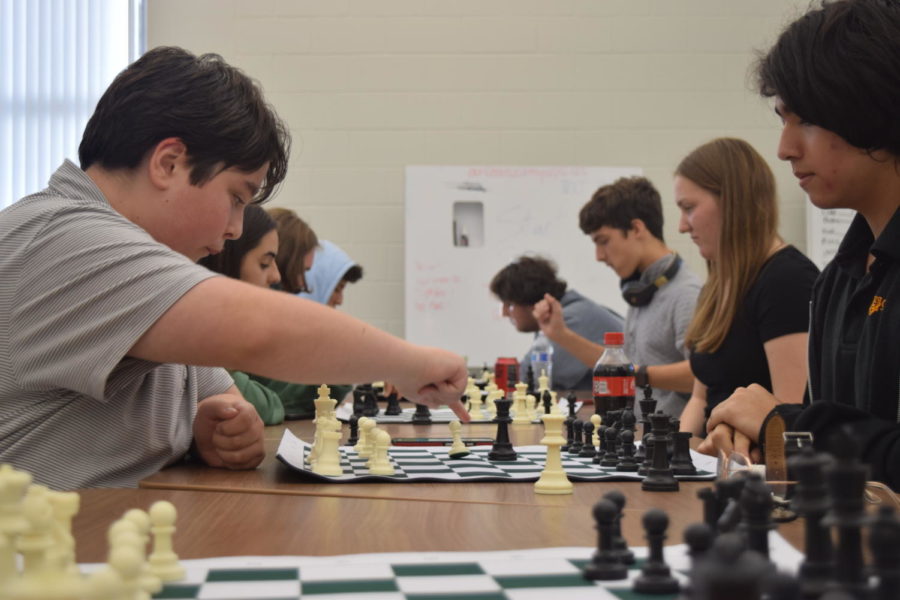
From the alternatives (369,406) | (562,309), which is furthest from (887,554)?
(562,309)

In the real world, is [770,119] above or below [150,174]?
above

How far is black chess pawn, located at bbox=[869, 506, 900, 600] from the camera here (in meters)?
0.60

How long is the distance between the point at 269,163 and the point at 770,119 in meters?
4.77

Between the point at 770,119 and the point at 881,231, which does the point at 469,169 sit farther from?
the point at 881,231

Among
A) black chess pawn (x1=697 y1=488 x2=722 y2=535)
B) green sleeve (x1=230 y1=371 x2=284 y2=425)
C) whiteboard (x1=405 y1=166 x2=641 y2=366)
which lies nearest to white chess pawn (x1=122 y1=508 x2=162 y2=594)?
black chess pawn (x1=697 y1=488 x2=722 y2=535)

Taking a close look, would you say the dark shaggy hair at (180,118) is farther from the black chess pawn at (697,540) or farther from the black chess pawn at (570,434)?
the black chess pawn at (697,540)

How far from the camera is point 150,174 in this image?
1.63m

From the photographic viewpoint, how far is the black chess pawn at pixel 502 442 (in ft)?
5.80

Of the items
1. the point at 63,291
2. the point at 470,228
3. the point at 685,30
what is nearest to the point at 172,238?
the point at 63,291

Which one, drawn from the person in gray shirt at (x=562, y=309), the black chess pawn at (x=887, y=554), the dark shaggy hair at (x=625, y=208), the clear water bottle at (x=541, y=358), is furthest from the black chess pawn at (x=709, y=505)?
the person in gray shirt at (x=562, y=309)

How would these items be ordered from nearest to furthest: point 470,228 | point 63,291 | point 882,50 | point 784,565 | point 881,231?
1. point 784,565
2. point 63,291
3. point 882,50
4. point 881,231
5. point 470,228

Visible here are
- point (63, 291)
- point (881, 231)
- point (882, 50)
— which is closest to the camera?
point (63, 291)

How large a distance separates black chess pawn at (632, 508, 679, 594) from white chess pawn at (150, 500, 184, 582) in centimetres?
38

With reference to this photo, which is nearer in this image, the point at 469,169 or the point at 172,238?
the point at 172,238
